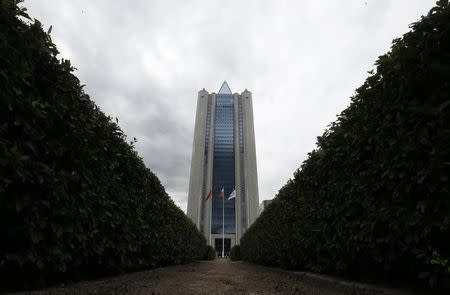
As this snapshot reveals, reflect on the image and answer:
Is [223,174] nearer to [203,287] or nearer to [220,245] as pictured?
[220,245]

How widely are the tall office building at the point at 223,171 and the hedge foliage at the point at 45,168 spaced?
6997 cm

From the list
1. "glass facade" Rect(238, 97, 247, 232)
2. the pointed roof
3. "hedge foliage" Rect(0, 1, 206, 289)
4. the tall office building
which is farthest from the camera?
the pointed roof

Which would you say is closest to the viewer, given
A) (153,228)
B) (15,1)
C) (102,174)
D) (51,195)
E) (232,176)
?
(15,1)

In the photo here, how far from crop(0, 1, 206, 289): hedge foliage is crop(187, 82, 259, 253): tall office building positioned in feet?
230

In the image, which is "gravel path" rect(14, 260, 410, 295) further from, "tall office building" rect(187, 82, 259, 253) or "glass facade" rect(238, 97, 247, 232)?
"glass facade" rect(238, 97, 247, 232)

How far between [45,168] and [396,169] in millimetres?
3636

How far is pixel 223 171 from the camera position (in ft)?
275

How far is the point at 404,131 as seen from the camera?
3594mm

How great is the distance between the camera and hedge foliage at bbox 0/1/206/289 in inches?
128

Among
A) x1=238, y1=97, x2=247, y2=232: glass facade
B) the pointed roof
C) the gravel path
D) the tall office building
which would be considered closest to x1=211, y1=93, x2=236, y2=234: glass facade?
the tall office building

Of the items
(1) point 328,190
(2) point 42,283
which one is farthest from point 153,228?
(2) point 42,283

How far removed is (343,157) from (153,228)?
5.79 m

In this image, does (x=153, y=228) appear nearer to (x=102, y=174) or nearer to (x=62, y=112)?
(x=102, y=174)

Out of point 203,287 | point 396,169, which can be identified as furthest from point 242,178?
point 396,169
